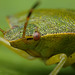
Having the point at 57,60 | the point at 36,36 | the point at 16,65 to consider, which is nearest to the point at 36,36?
the point at 36,36

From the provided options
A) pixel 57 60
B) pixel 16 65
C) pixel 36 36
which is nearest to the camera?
pixel 36 36

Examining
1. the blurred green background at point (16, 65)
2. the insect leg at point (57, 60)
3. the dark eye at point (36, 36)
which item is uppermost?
the dark eye at point (36, 36)

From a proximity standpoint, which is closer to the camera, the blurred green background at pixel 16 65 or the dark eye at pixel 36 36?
the dark eye at pixel 36 36

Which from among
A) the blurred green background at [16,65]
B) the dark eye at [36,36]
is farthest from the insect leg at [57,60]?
the dark eye at [36,36]

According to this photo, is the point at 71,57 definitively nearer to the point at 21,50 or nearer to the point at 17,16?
the point at 21,50

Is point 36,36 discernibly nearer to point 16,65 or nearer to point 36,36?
point 36,36

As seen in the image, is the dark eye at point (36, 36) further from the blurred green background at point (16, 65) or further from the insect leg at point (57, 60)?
the blurred green background at point (16, 65)

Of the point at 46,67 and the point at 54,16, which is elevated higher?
the point at 54,16

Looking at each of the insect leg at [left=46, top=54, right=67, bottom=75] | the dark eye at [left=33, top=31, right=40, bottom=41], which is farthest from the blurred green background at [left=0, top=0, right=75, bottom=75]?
the dark eye at [left=33, top=31, right=40, bottom=41]

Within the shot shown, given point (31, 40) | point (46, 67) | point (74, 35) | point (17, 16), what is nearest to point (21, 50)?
point (31, 40)

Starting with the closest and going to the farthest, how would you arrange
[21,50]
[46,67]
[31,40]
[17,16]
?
[31,40], [21,50], [46,67], [17,16]

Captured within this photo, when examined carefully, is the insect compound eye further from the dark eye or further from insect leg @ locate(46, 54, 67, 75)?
insect leg @ locate(46, 54, 67, 75)
